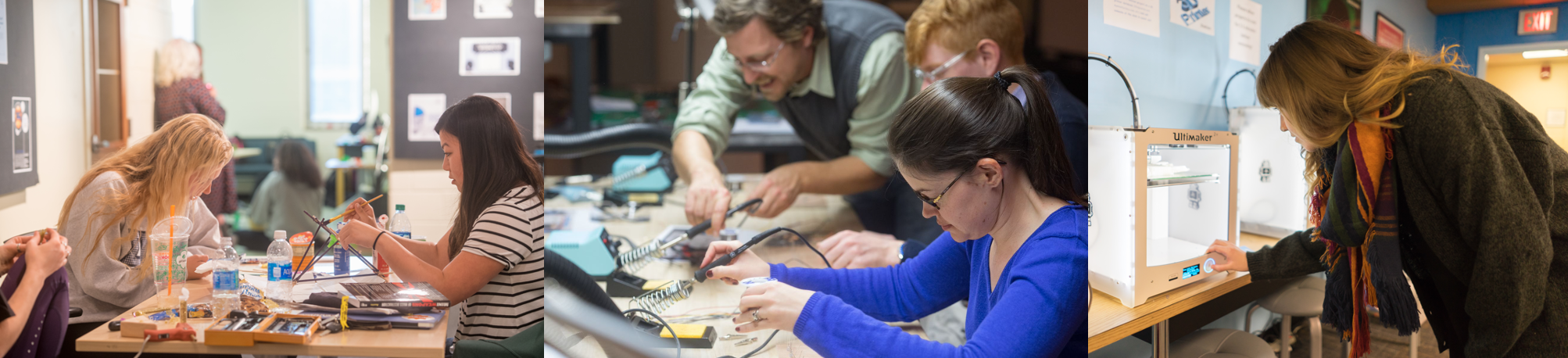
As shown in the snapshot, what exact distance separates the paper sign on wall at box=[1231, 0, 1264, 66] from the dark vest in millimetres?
1772

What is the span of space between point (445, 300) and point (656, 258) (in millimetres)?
640

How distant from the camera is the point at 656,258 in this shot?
4.17 ft

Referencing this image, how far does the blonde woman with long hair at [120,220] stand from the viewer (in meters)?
1.53

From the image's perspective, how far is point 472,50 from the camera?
5.75ft

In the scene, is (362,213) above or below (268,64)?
below

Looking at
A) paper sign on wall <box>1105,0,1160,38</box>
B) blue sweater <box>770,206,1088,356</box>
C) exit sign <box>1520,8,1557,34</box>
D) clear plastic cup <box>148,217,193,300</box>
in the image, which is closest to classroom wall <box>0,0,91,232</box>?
clear plastic cup <box>148,217,193,300</box>

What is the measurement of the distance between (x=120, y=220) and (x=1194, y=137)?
253 cm

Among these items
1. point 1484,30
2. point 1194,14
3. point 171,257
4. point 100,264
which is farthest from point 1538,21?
point 100,264

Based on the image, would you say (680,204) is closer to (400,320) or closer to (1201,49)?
(400,320)

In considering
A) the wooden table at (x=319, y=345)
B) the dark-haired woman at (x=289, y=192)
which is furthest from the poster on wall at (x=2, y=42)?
the wooden table at (x=319, y=345)

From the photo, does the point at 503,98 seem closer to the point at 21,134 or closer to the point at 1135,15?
the point at 21,134

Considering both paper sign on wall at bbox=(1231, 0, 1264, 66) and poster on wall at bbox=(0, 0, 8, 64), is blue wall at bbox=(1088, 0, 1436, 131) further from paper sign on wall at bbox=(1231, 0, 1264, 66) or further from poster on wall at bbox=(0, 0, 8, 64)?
poster on wall at bbox=(0, 0, 8, 64)

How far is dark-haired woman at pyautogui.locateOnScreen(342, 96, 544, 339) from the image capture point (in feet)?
5.24

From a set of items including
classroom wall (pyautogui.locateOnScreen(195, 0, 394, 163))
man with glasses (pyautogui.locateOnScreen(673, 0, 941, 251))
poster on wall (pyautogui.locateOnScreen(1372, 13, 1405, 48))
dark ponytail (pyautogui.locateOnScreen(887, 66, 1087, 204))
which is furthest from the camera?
poster on wall (pyautogui.locateOnScreen(1372, 13, 1405, 48))
